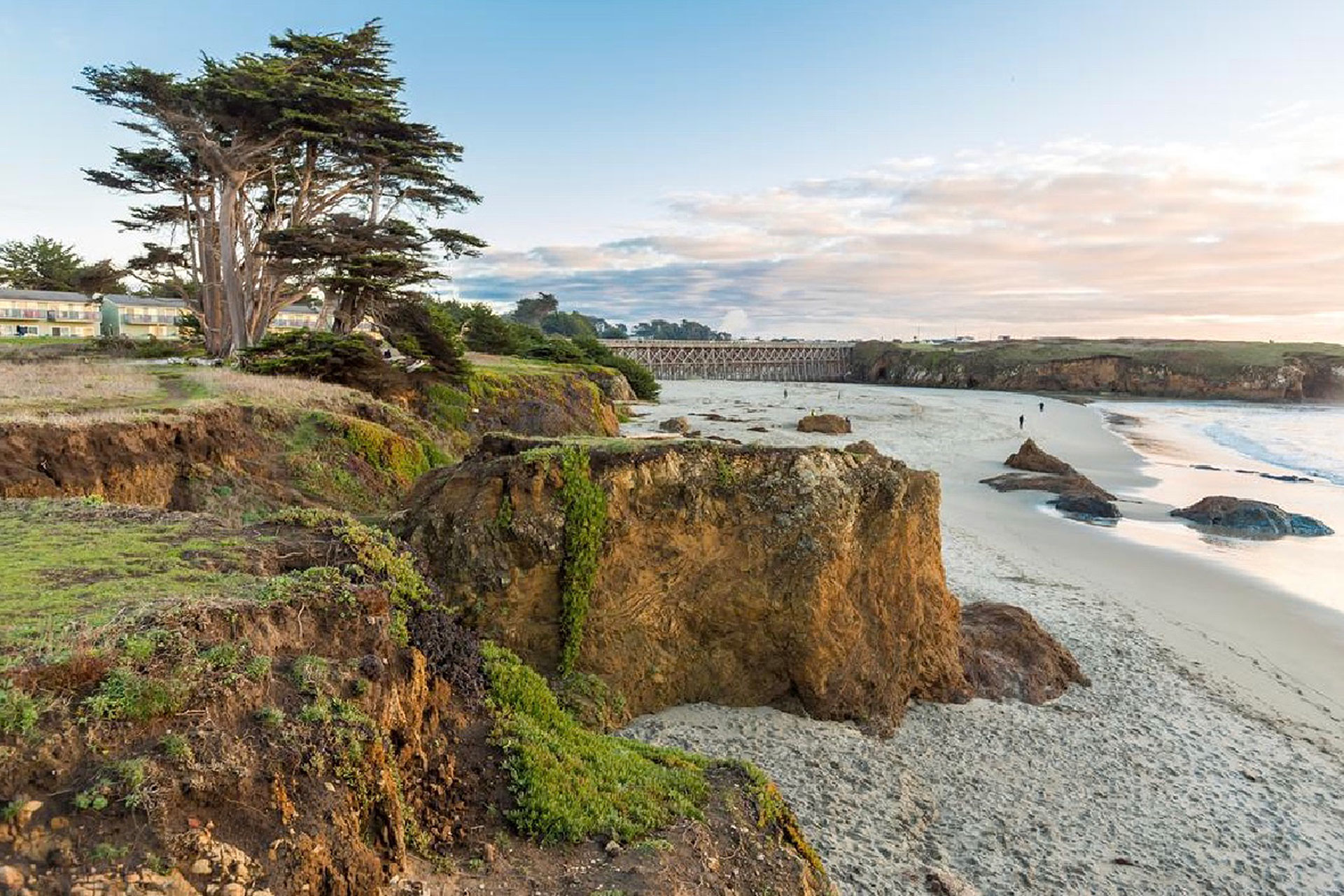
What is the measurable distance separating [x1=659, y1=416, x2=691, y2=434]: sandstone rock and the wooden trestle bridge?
61739 mm

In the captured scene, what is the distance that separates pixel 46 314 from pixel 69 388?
59.6 metres

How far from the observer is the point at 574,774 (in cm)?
601

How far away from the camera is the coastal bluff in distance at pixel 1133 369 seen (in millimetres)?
85875

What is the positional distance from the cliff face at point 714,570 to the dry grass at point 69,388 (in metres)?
7.77

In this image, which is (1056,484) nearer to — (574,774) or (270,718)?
(574,774)

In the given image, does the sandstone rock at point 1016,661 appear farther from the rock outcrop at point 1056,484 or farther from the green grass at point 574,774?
the rock outcrop at point 1056,484

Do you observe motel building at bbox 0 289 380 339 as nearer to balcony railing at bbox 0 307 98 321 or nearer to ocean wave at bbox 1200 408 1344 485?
balcony railing at bbox 0 307 98 321

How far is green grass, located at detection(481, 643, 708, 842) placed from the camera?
5453mm

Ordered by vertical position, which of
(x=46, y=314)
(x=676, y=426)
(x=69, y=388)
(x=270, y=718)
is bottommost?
(x=676, y=426)

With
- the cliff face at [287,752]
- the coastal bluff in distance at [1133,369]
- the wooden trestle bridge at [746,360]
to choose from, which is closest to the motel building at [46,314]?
the wooden trestle bridge at [746,360]

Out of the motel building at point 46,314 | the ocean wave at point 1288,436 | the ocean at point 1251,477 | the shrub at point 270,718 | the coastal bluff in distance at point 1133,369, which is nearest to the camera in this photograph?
the shrub at point 270,718

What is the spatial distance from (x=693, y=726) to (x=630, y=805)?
3.65 metres

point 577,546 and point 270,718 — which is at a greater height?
point 270,718

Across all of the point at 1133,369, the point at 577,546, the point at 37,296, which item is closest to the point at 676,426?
the point at 577,546
